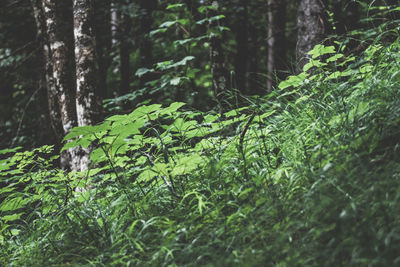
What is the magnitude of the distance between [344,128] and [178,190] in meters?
1.27

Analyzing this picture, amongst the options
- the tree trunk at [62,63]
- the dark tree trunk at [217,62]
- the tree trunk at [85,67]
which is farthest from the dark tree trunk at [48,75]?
the dark tree trunk at [217,62]

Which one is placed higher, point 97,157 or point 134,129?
point 134,129

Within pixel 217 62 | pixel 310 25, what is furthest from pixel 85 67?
pixel 310 25

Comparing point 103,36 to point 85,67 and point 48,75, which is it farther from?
point 85,67

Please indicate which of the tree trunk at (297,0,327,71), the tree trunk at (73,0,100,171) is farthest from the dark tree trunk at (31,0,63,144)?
the tree trunk at (297,0,327,71)

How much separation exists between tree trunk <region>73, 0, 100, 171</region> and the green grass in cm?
128

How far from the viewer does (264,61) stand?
14.5 m

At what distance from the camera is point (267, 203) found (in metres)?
1.71

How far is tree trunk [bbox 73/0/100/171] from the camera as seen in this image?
12.3 feet

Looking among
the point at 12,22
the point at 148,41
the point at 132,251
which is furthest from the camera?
the point at 12,22

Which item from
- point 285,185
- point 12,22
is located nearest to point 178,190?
point 285,185

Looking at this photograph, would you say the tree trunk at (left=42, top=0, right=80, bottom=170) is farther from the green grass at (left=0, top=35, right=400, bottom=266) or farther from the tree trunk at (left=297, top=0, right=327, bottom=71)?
the tree trunk at (left=297, top=0, right=327, bottom=71)

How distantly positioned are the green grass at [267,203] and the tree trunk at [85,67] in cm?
128

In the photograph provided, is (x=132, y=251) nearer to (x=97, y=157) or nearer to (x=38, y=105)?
(x=97, y=157)
